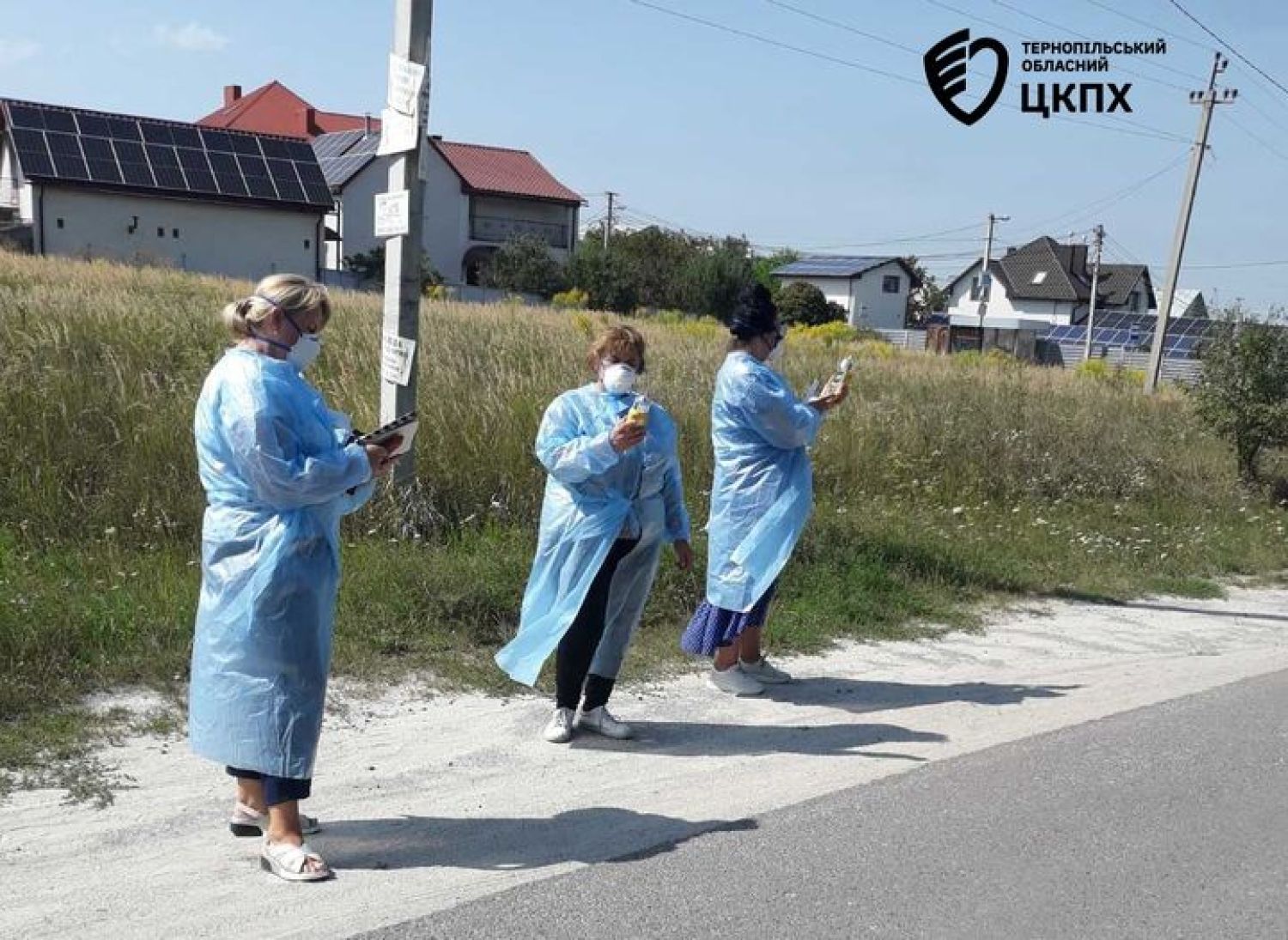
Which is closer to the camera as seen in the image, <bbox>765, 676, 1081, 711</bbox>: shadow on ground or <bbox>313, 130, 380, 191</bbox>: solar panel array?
<bbox>765, 676, 1081, 711</bbox>: shadow on ground

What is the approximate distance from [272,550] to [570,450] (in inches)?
61.6

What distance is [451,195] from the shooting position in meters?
54.3

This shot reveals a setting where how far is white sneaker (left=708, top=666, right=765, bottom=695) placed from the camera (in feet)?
20.3

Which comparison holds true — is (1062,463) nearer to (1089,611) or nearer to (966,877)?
(1089,611)

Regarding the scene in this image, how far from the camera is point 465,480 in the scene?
830 centimetres

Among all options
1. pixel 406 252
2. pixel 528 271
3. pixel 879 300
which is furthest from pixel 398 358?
pixel 879 300

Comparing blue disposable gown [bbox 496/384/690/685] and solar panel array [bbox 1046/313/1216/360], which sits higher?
solar panel array [bbox 1046/313/1216/360]

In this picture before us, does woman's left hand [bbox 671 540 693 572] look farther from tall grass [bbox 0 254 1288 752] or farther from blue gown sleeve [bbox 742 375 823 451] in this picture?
tall grass [bbox 0 254 1288 752]

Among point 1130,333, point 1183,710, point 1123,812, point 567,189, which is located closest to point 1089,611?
point 1183,710

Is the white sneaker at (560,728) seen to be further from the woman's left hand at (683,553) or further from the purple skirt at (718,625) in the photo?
the purple skirt at (718,625)

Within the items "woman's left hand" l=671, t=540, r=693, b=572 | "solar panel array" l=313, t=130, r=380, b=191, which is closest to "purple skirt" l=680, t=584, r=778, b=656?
"woman's left hand" l=671, t=540, r=693, b=572

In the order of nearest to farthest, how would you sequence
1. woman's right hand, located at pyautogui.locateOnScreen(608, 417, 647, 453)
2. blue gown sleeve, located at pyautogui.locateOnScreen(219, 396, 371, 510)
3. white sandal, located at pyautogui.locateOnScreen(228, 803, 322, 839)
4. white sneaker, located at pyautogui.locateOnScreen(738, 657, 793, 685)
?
blue gown sleeve, located at pyautogui.locateOnScreen(219, 396, 371, 510) < white sandal, located at pyautogui.locateOnScreen(228, 803, 322, 839) < woman's right hand, located at pyautogui.locateOnScreen(608, 417, 647, 453) < white sneaker, located at pyautogui.locateOnScreen(738, 657, 793, 685)

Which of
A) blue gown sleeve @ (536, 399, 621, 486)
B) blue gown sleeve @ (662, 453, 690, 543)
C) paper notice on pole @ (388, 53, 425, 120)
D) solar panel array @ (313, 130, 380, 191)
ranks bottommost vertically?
blue gown sleeve @ (662, 453, 690, 543)

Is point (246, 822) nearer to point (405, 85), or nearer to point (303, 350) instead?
point (303, 350)
